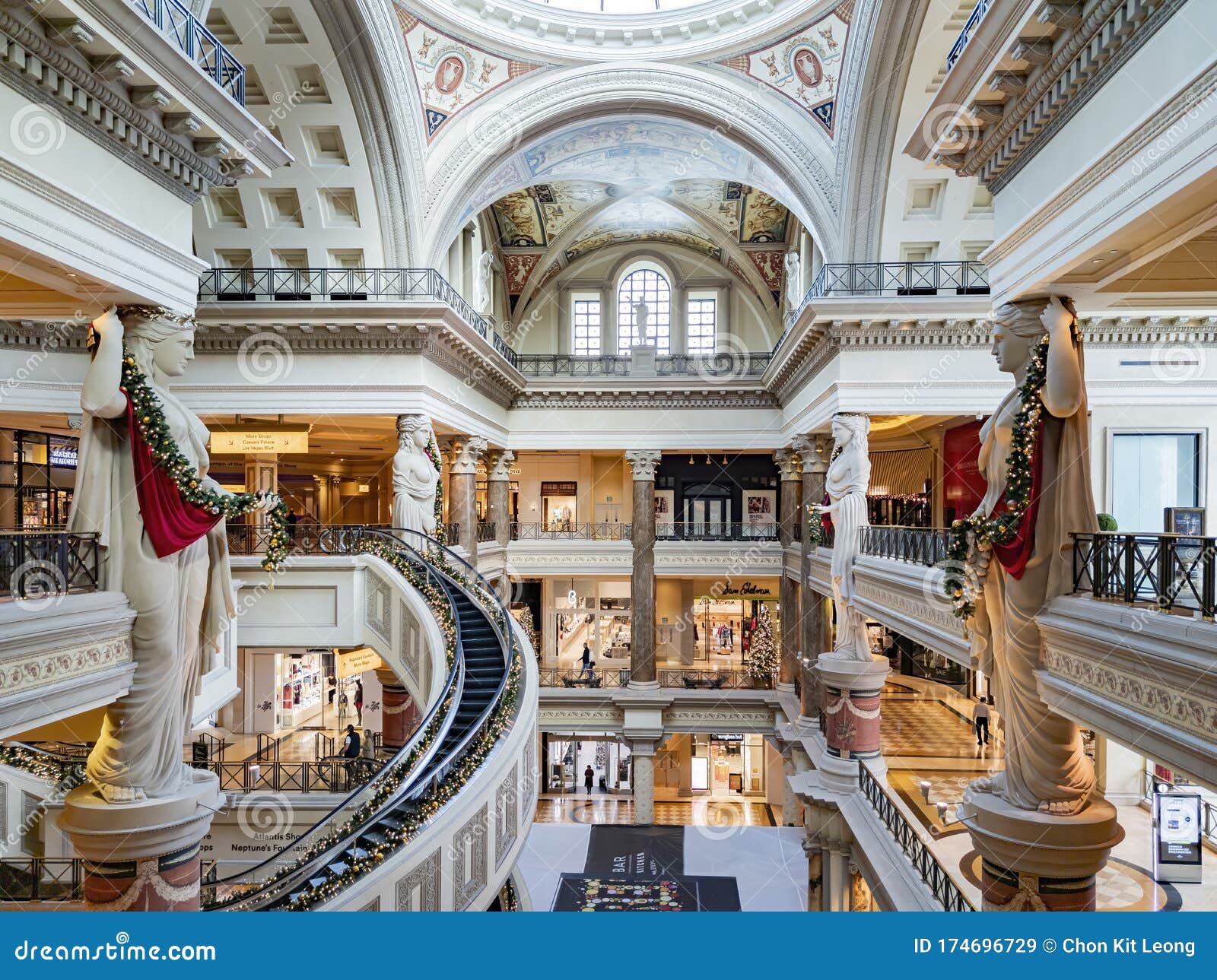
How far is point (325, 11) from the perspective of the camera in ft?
39.4

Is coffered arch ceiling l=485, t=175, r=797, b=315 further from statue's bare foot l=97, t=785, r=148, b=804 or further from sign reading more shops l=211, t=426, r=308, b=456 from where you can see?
statue's bare foot l=97, t=785, r=148, b=804

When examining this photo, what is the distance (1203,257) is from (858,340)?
6684mm

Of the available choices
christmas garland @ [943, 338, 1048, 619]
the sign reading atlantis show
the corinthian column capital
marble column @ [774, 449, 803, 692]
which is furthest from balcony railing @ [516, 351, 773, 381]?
christmas garland @ [943, 338, 1048, 619]

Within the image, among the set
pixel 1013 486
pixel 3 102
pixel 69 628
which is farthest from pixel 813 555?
pixel 3 102

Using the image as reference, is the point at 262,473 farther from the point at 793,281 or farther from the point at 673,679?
the point at 793,281

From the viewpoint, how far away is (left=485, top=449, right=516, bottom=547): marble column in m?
21.2

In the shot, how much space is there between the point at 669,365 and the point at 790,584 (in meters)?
6.70

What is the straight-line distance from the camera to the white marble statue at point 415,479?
13641 mm

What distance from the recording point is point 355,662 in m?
19.9

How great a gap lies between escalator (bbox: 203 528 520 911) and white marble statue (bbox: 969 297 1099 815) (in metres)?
4.72

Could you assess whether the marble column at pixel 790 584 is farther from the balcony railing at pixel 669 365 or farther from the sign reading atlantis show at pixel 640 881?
the sign reading atlantis show at pixel 640 881

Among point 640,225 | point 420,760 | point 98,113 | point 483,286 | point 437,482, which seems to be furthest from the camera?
point 640,225

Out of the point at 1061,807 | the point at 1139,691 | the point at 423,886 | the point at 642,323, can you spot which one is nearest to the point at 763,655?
the point at 642,323

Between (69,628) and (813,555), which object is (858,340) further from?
(69,628)
